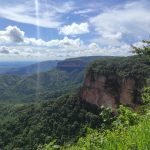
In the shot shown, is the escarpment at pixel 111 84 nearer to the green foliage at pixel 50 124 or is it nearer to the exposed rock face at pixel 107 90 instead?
the exposed rock face at pixel 107 90

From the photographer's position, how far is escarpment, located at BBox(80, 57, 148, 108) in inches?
3643

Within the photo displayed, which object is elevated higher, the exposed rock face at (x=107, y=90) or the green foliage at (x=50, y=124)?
the exposed rock face at (x=107, y=90)

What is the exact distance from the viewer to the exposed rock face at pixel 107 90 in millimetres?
93312

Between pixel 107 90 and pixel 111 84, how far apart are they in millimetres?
2193

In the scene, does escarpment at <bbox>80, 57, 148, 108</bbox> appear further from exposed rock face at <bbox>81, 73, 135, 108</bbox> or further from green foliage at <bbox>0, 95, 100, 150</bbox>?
green foliage at <bbox>0, 95, 100, 150</bbox>

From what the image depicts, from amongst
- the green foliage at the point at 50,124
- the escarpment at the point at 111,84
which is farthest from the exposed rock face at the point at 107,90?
the green foliage at the point at 50,124

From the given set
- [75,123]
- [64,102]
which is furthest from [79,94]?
[75,123]

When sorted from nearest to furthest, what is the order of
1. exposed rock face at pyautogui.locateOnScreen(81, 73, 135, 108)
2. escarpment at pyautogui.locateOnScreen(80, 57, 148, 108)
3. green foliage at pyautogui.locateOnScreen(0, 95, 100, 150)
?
1. green foliage at pyautogui.locateOnScreen(0, 95, 100, 150)
2. escarpment at pyautogui.locateOnScreen(80, 57, 148, 108)
3. exposed rock face at pyautogui.locateOnScreen(81, 73, 135, 108)

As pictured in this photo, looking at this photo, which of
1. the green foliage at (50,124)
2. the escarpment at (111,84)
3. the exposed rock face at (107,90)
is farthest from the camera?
the exposed rock face at (107,90)

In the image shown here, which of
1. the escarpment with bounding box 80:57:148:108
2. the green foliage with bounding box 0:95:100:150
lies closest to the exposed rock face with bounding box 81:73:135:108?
the escarpment with bounding box 80:57:148:108

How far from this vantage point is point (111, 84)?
10550cm

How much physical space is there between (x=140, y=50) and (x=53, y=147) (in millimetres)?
15567

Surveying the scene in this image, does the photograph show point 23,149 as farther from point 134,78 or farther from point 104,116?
point 104,116

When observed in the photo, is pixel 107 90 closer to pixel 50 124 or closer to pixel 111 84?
pixel 111 84
